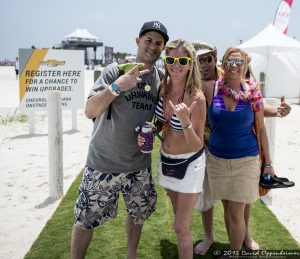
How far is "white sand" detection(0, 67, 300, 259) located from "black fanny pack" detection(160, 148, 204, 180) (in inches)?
75.2

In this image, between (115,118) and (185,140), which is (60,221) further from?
(185,140)

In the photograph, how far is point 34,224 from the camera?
4285 mm

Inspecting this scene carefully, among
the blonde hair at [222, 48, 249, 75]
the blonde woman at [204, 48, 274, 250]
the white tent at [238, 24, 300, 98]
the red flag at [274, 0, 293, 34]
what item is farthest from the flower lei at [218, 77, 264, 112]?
the red flag at [274, 0, 293, 34]

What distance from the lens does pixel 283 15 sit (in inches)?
985

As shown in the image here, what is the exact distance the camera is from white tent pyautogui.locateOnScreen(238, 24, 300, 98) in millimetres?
18391

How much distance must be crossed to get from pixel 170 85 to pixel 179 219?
1.08m

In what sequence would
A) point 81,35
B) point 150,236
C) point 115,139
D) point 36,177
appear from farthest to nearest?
point 81,35 → point 36,177 → point 150,236 → point 115,139

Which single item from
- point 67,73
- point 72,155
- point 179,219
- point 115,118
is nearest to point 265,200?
point 179,219

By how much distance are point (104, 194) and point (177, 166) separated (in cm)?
66

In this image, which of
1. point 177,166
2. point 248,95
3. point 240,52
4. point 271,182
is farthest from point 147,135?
point 271,182

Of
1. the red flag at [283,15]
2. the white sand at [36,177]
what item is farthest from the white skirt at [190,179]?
the red flag at [283,15]

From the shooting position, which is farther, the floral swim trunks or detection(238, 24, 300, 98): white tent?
detection(238, 24, 300, 98): white tent

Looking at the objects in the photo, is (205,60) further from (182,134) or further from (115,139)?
(115,139)

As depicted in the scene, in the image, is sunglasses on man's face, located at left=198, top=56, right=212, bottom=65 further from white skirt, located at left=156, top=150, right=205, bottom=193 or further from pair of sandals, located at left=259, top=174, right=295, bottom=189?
pair of sandals, located at left=259, top=174, right=295, bottom=189
